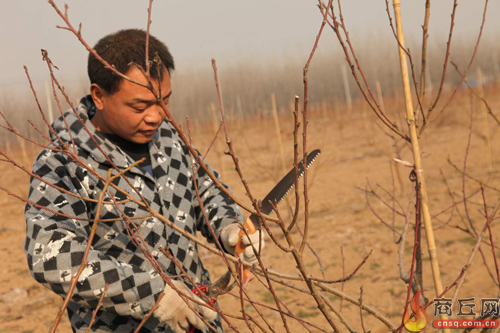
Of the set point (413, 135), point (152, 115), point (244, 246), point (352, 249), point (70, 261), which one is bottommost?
point (352, 249)

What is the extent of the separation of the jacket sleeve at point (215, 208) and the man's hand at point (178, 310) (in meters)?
0.40

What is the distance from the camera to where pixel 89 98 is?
212cm

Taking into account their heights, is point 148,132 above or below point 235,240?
above

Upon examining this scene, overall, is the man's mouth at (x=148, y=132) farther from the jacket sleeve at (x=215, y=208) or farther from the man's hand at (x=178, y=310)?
the man's hand at (x=178, y=310)

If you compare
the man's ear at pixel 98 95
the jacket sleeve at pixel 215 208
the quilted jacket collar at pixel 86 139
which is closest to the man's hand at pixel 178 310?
the jacket sleeve at pixel 215 208

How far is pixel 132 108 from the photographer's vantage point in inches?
71.8

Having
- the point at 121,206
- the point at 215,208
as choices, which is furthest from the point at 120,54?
the point at 215,208

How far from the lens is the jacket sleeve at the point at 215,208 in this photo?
6.57 ft

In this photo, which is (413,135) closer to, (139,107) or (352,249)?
(139,107)

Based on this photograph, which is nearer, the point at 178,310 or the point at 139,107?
the point at 178,310

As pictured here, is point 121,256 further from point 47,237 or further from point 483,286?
point 483,286

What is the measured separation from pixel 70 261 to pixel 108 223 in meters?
0.28

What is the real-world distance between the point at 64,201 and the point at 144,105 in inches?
16.7

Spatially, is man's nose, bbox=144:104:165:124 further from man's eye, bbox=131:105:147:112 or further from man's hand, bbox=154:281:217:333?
man's hand, bbox=154:281:217:333
